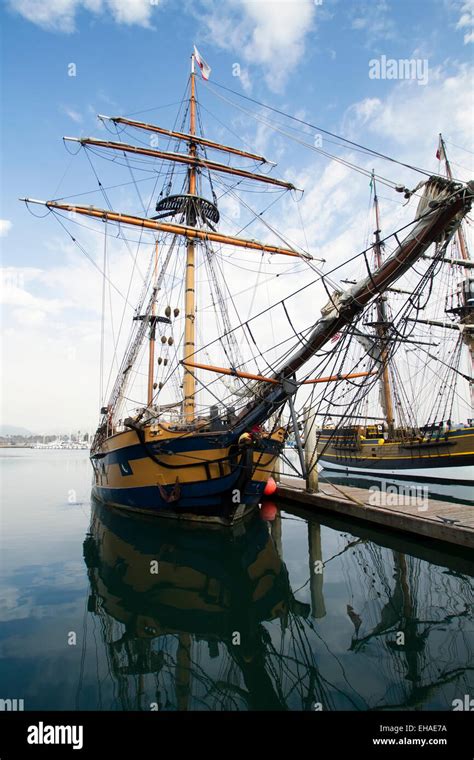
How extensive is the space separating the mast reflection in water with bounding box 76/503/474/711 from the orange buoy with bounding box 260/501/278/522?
413 cm

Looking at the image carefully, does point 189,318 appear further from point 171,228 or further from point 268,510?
point 268,510

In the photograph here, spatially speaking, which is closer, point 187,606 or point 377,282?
point 187,606

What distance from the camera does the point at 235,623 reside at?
588 cm

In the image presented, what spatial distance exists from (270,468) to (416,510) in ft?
15.5

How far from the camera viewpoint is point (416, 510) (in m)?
11.0

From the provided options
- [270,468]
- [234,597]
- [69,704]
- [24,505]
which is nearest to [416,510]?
[270,468]

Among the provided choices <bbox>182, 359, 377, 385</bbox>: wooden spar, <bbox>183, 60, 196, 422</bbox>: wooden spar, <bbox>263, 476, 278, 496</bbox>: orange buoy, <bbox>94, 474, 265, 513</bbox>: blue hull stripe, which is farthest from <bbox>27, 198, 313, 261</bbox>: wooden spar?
<bbox>263, 476, 278, 496</bbox>: orange buoy

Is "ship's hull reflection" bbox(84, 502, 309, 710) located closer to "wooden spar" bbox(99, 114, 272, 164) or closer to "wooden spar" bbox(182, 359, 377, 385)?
"wooden spar" bbox(182, 359, 377, 385)

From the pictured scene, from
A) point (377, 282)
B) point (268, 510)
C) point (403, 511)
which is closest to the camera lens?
point (377, 282)

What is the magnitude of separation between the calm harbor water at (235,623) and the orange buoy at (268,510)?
3304mm

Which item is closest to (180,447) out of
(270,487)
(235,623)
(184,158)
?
(235,623)

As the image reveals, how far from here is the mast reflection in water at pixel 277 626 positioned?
4.17 metres

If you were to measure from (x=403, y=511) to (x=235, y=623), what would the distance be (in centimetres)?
706

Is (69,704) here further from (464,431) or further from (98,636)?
(464,431)
